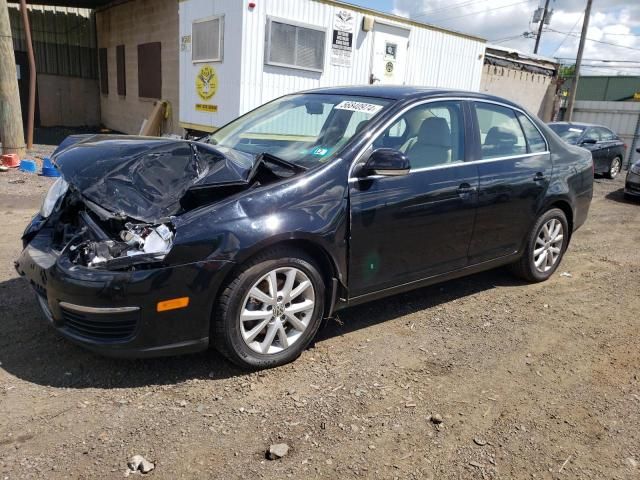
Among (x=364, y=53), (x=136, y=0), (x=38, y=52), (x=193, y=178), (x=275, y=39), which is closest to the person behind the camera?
(x=193, y=178)

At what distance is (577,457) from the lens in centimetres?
256

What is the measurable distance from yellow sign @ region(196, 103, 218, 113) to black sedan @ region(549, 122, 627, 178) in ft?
27.2

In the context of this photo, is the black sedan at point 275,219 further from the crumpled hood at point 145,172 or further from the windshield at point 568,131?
the windshield at point 568,131

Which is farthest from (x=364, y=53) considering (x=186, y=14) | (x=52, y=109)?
(x=52, y=109)

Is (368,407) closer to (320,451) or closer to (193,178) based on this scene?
(320,451)

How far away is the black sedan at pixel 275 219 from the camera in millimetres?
2744

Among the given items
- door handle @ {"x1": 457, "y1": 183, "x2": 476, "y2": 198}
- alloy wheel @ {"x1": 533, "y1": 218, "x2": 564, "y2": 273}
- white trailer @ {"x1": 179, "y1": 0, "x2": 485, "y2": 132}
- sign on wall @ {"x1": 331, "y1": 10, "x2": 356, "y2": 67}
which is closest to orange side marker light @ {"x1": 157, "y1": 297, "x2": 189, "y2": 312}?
door handle @ {"x1": 457, "y1": 183, "x2": 476, "y2": 198}

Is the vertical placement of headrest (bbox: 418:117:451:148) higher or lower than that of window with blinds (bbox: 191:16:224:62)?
lower

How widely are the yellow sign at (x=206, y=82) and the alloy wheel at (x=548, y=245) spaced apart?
7.14 meters

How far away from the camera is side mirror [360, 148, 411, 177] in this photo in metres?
3.26

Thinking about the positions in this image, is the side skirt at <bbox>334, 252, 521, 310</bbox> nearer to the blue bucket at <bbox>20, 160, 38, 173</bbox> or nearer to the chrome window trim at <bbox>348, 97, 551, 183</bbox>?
the chrome window trim at <bbox>348, 97, 551, 183</bbox>

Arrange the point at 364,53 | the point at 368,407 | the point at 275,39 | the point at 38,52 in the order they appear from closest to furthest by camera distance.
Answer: the point at 368,407 < the point at 275,39 < the point at 364,53 < the point at 38,52

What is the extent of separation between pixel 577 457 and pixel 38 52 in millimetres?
18867

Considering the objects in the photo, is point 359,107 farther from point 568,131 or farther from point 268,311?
→ point 568,131
